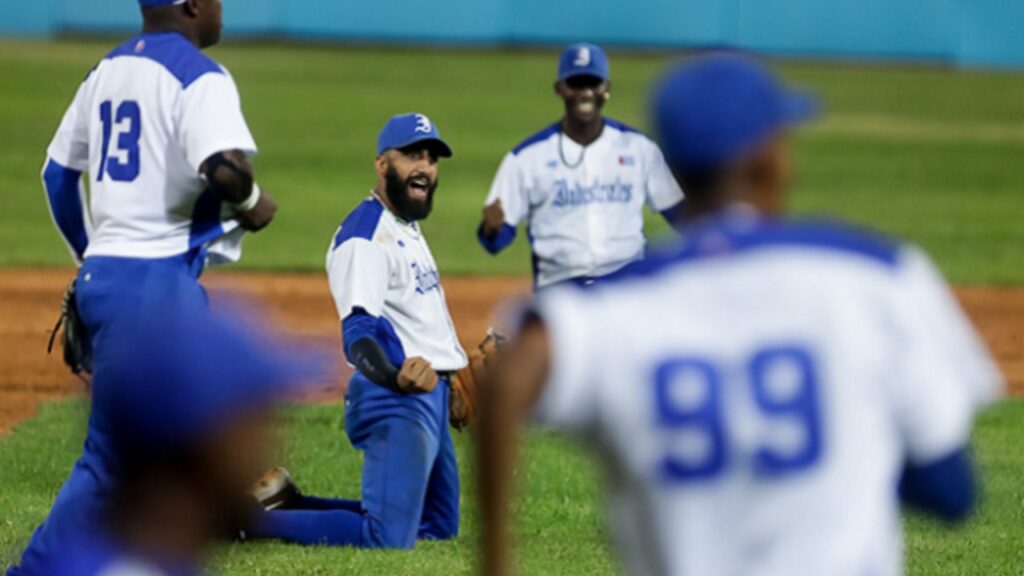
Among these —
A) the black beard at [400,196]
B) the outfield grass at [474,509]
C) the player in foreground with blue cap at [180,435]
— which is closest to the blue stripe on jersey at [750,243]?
the player in foreground with blue cap at [180,435]

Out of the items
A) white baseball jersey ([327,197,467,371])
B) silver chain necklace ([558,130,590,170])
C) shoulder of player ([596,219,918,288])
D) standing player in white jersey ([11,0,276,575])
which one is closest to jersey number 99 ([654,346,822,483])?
shoulder of player ([596,219,918,288])

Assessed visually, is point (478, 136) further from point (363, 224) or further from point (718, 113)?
point (718, 113)

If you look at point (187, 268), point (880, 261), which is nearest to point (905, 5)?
point (187, 268)

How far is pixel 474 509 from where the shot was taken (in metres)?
8.12

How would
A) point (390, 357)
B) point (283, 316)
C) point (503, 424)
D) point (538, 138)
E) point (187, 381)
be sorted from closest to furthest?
point (187, 381)
point (503, 424)
point (390, 357)
point (538, 138)
point (283, 316)

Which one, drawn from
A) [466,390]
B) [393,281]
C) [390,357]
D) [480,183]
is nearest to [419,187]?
[393,281]

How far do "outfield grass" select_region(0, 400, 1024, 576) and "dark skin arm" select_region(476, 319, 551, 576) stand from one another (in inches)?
158

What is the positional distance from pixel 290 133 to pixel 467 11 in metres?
13.8

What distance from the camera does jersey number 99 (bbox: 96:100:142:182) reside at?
622cm

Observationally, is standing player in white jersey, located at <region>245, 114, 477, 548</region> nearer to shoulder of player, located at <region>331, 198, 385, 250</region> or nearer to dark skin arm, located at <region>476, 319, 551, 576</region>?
shoulder of player, located at <region>331, 198, 385, 250</region>

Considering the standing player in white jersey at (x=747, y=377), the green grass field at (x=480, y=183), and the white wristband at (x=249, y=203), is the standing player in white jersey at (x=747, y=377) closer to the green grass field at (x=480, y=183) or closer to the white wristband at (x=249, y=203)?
A: the white wristband at (x=249, y=203)

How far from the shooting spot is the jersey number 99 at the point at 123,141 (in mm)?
6219

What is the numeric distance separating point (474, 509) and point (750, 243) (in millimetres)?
5420

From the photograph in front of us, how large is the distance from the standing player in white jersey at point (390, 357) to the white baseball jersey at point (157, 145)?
0.93 meters
